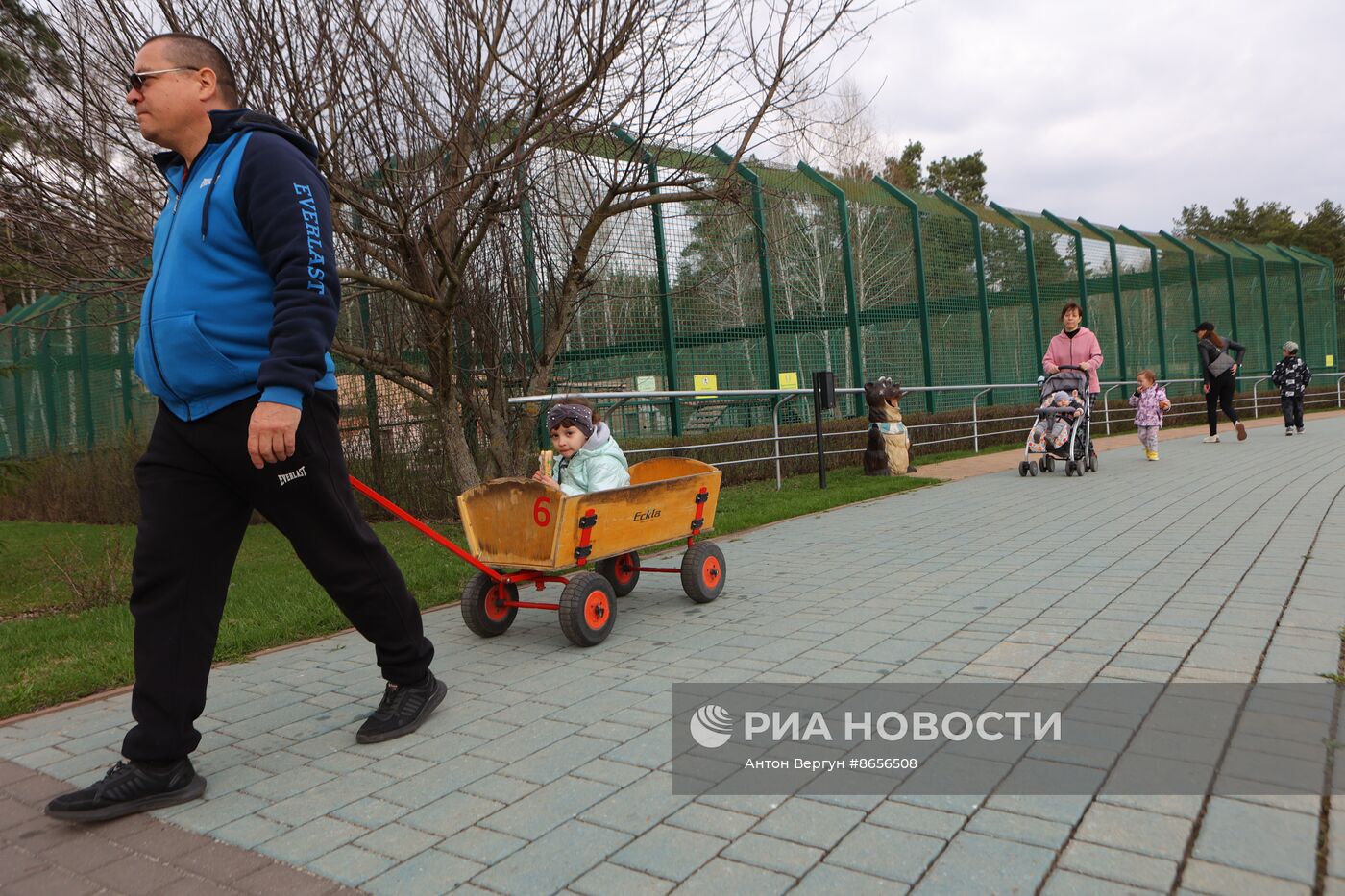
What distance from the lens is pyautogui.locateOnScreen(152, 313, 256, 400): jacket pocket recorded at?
3.01 meters

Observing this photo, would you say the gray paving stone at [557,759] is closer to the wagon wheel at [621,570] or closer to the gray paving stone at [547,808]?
the gray paving stone at [547,808]

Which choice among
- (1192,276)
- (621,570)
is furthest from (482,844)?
(1192,276)

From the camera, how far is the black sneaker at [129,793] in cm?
295

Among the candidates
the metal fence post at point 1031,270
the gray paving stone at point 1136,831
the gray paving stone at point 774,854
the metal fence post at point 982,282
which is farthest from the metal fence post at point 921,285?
the gray paving stone at point 774,854

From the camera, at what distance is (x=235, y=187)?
3096mm

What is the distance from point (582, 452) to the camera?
526 centimetres

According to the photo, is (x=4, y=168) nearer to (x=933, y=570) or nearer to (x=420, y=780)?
(x=420, y=780)

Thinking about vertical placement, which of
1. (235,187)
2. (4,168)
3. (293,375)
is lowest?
(293,375)

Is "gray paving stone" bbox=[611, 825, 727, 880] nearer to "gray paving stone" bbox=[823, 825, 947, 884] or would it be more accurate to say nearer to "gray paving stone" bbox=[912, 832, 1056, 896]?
"gray paving stone" bbox=[823, 825, 947, 884]

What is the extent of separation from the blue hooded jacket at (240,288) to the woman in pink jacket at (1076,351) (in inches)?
417

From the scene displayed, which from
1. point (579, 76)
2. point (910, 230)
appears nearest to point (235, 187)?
point (579, 76)

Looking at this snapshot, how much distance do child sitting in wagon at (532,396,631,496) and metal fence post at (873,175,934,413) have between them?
1260 centimetres

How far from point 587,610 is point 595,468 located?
2.73 ft

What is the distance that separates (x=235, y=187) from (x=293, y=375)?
0.65 m
